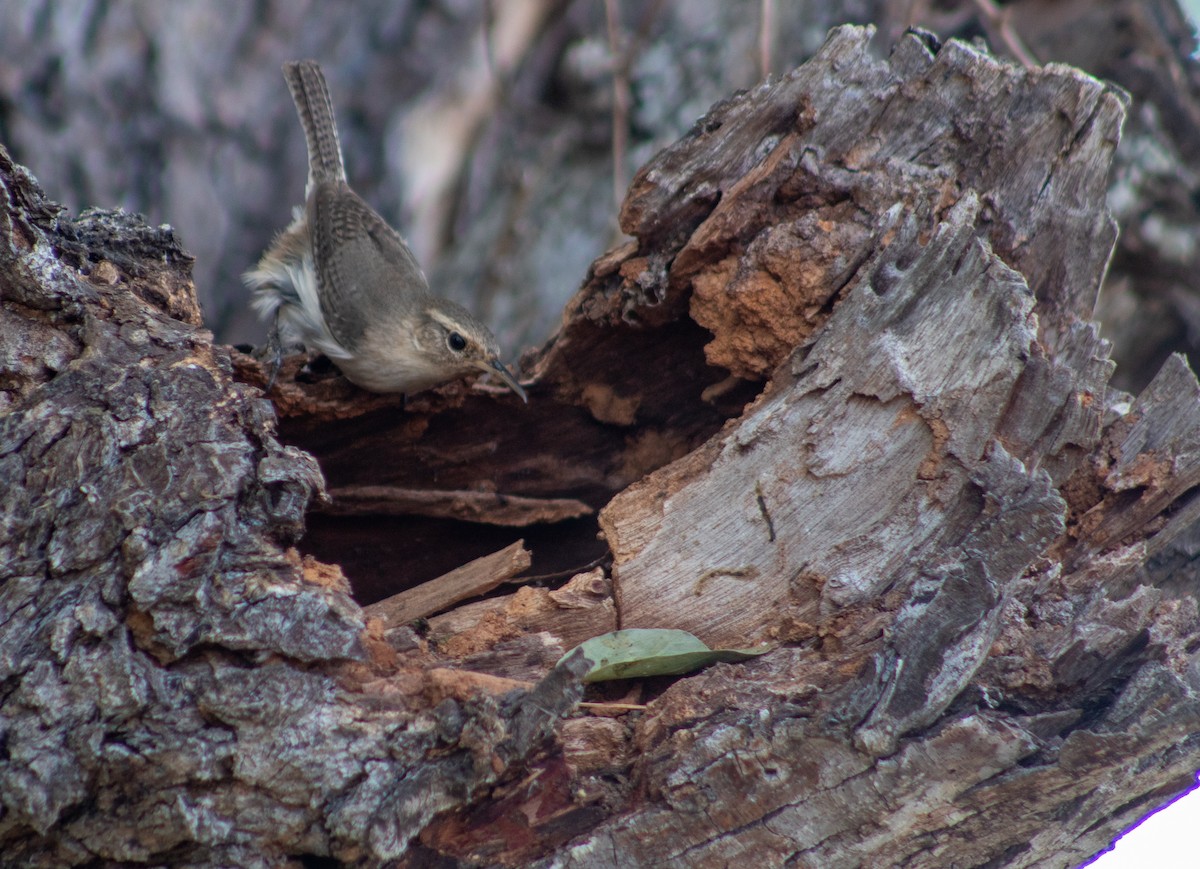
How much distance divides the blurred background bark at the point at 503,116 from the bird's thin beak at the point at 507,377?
4.49 ft

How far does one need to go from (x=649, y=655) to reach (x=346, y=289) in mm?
2734

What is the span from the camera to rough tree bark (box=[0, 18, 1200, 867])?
175 cm

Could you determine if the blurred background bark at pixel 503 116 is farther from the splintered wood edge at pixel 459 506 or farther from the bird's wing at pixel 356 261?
the splintered wood edge at pixel 459 506

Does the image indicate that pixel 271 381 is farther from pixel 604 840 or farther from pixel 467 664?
pixel 604 840

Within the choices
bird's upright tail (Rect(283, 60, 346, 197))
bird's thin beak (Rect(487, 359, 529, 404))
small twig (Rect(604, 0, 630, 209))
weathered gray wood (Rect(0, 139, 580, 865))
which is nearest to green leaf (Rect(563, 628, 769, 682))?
→ weathered gray wood (Rect(0, 139, 580, 865))

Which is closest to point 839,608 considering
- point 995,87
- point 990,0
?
point 995,87

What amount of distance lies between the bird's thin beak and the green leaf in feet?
3.80

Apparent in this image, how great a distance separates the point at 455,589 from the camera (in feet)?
8.73

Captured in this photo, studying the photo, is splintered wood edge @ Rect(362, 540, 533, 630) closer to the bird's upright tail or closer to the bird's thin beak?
the bird's thin beak

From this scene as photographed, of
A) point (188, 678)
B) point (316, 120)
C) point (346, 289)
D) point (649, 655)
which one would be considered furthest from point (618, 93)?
point (188, 678)

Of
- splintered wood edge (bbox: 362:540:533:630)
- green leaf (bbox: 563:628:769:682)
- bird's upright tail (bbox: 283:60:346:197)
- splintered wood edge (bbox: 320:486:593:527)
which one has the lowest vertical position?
green leaf (bbox: 563:628:769:682)

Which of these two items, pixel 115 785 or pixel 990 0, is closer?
pixel 115 785

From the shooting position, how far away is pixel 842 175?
2785mm

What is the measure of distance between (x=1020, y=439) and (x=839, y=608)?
0.65 m
